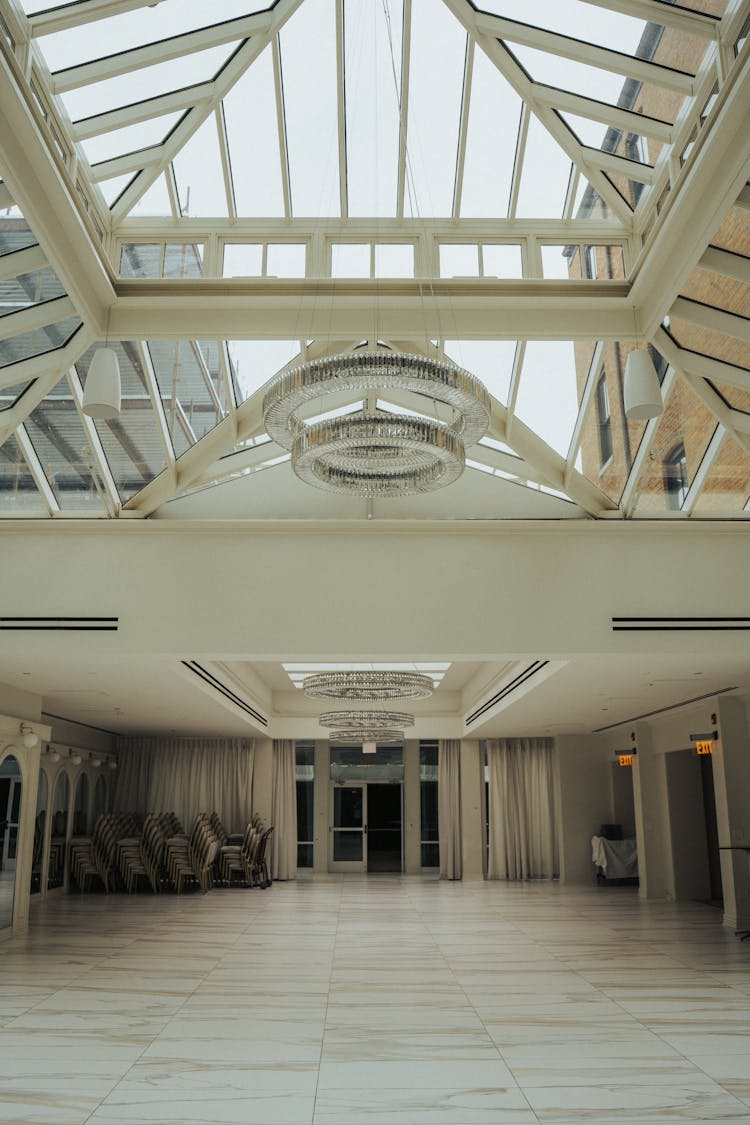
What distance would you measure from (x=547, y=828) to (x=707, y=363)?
14.9 meters

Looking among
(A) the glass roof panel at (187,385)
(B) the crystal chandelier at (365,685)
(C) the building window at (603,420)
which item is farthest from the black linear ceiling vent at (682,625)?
(A) the glass roof panel at (187,385)

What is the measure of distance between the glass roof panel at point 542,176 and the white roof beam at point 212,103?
204cm

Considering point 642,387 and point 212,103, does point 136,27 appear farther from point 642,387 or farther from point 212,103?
point 642,387

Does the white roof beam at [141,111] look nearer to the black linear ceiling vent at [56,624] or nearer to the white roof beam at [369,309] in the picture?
the white roof beam at [369,309]

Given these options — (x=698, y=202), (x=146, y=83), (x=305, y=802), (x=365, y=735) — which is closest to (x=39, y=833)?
(x=365, y=735)

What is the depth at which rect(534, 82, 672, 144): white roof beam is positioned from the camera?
6082 millimetres

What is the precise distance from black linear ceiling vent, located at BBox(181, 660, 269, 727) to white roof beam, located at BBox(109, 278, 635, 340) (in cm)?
485

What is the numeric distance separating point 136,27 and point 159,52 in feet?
0.69

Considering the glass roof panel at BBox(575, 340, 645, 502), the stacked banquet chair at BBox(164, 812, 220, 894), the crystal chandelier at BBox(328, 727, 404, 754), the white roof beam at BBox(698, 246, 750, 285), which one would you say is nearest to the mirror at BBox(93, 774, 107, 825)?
the stacked banquet chair at BBox(164, 812, 220, 894)

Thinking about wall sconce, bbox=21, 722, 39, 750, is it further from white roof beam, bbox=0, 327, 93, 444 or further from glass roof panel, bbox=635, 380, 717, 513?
glass roof panel, bbox=635, 380, 717, 513

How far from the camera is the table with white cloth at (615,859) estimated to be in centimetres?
1831

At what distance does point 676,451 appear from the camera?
9414 mm

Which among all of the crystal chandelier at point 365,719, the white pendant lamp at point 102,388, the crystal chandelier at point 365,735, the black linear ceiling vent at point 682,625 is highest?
the white pendant lamp at point 102,388

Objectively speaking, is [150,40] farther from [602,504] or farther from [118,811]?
[118,811]
